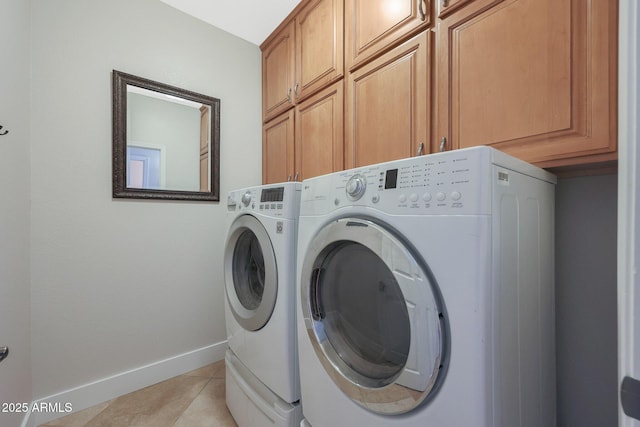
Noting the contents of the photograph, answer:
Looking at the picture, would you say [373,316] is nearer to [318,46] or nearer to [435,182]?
[435,182]

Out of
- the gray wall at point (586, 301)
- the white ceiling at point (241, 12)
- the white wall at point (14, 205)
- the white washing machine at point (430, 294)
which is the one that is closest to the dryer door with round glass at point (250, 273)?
the white washing machine at point (430, 294)

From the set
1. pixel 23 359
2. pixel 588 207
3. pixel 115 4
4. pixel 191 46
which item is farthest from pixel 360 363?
pixel 115 4

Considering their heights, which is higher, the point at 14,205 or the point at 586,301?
the point at 14,205

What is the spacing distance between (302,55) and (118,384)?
2264 mm

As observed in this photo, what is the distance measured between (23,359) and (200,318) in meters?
0.84

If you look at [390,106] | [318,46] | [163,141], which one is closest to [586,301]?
[390,106]

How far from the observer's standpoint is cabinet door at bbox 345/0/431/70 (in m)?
1.10

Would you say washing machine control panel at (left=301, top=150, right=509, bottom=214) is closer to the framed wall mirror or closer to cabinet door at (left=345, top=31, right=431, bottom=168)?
cabinet door at (left=345, top=31, right=431, bottom=168)

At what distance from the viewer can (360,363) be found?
0.81 m

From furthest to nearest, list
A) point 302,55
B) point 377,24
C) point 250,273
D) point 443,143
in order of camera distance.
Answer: point 302,55 → point 250,273 → point 377,24 → point 443,143

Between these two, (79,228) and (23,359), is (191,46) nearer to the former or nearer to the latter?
(79,228)

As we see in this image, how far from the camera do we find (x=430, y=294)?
0.59 meters

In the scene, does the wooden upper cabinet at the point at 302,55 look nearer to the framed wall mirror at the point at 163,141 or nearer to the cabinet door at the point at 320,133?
the cabinet door at the point at 320,133

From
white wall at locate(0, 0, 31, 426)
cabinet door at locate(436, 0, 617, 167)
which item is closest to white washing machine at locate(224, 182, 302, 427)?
cabinet door at locate(436, 0, 617, 167)
